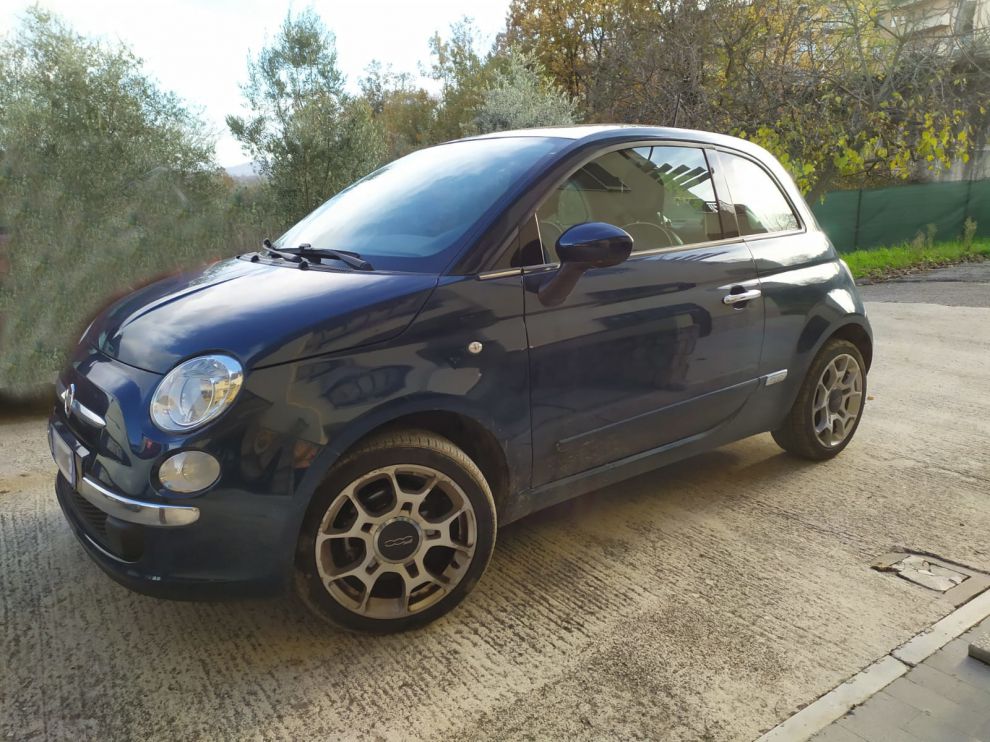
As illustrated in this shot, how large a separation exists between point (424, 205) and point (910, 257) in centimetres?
1431

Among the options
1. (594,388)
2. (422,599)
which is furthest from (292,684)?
(594,388)

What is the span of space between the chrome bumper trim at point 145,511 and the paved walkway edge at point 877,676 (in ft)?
5.63


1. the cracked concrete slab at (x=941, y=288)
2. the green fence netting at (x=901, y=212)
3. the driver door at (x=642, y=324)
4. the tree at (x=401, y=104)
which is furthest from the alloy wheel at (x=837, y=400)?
the tree at (x=401, y=104)

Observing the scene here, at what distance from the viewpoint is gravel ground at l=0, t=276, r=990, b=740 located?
222 cm

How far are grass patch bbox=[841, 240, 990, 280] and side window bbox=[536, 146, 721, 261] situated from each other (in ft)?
35.9

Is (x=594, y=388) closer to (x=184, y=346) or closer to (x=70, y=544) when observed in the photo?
(x=184, y=346)

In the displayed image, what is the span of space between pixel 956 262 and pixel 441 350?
1529cm

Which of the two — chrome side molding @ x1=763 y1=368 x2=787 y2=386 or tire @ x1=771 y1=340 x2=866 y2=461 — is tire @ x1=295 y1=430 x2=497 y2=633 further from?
tire @ x1=771 y1=340 x2=866 y2=461

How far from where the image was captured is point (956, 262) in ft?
48.2

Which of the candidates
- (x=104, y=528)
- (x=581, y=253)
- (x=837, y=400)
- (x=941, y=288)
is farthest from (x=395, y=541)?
(x=941, y=288)

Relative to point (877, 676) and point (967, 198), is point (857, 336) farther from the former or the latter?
point (967, 198)

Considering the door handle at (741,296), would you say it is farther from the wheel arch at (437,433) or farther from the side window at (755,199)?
the wheel arch at (437,433)

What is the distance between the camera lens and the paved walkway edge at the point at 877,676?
2.12 meters

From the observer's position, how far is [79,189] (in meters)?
5.98
